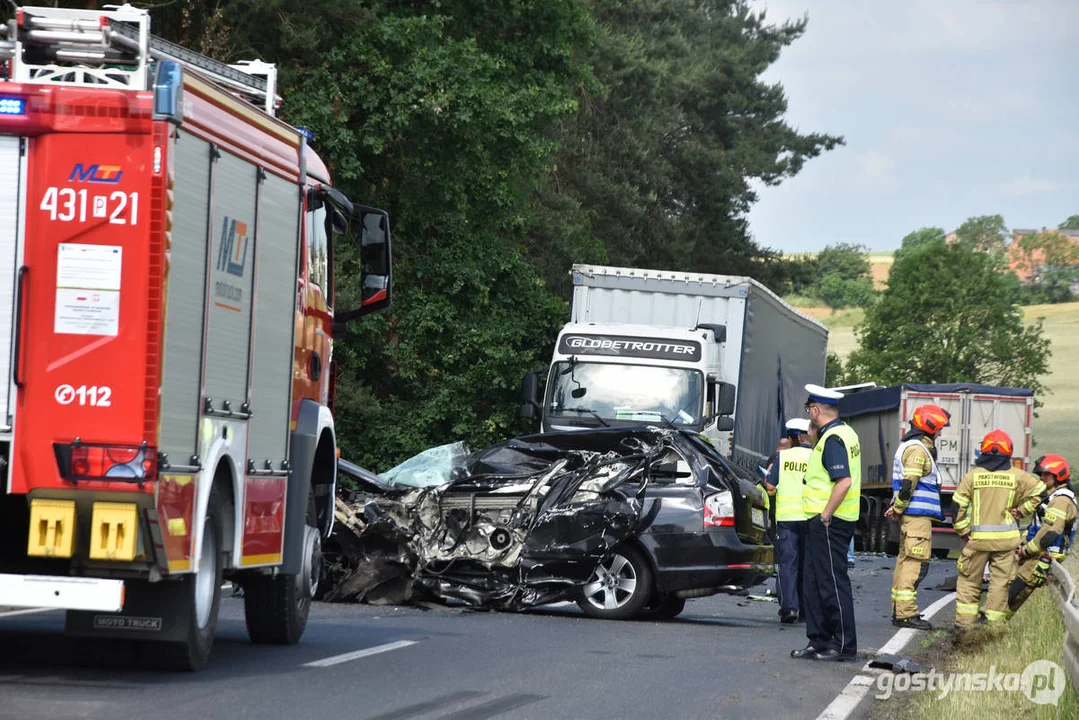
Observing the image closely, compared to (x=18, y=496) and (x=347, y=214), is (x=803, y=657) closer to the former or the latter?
(x=347, y=214)

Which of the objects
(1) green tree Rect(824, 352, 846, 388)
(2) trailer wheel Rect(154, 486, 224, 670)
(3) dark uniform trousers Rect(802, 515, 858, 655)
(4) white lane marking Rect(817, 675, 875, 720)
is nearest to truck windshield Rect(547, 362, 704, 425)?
(3) dark uniform trousers Rect(802, 515, 858, 655)

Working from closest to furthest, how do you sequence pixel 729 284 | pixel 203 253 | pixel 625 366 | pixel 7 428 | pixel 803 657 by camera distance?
pixel 7 428, pixel 203 253, pixel 803 657, pixel 625 366, pixel 729 284

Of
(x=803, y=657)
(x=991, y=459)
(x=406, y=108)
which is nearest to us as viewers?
(x=803, y=657)

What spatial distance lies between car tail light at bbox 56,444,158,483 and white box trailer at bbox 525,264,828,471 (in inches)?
535

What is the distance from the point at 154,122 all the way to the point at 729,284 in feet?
52.9

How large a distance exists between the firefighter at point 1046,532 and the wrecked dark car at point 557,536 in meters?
2.33

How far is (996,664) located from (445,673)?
12.6ft

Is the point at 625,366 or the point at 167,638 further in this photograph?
the point at 625,366

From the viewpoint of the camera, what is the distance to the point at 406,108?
88.5 ft

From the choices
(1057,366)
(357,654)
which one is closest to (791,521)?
(357,654)

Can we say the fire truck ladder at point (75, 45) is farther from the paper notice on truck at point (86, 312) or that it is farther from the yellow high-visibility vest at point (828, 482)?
the yellow high-visibility vest at point (828, 482)

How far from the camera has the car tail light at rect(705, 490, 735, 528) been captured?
1452 centimetres

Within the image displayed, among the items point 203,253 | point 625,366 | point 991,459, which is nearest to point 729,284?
point 625,366

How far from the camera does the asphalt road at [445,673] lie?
8.34 m
